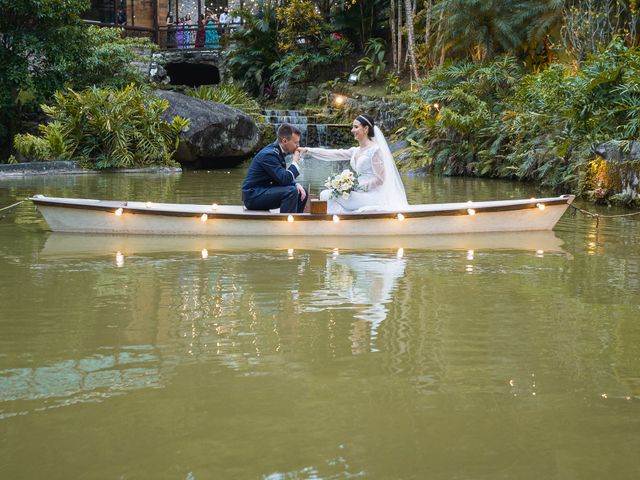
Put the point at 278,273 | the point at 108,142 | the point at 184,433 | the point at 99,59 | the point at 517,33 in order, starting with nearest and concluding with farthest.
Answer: the point at 184,433
the point at 278,273
the point at 108,142
the point at 517,33
the point at 99,59

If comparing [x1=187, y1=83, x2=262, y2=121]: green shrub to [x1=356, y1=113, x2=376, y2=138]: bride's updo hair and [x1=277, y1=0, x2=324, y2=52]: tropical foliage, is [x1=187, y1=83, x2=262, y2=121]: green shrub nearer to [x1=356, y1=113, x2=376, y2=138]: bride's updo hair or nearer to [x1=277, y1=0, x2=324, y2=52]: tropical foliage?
[x1=277, y1=0, x2=324, y2=52]: tropical foliage

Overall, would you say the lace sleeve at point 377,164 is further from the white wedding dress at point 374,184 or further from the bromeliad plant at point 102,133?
the bromeliad plant at point 102,133

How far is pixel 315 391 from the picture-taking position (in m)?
4.40

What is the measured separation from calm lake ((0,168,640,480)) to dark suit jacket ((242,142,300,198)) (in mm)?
1116

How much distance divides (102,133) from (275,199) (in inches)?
455

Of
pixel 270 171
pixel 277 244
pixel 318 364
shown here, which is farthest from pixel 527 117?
pixel 318 364

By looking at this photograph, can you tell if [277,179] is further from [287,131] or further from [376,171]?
[376,171]

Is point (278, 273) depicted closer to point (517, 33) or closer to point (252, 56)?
point (517, 33)

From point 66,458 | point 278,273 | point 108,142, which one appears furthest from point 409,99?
point 66,458

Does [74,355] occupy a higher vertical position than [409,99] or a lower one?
lower

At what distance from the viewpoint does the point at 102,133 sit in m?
20.1

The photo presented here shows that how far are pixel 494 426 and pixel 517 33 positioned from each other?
1910 centimetres

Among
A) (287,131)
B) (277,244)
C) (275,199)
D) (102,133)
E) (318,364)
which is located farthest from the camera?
(102,133)

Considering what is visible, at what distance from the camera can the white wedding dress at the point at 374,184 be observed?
10.1m
